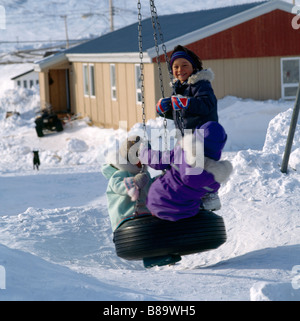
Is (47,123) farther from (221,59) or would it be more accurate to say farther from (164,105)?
(164,105)

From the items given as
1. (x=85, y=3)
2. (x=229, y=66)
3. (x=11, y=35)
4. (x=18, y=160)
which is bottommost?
(x=18, y=160)

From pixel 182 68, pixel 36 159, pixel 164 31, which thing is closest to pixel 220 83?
pixel 164 31

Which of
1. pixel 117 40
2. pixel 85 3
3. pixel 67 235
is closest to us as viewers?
pixel 67 235

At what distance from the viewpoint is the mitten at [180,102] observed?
6.42 meters

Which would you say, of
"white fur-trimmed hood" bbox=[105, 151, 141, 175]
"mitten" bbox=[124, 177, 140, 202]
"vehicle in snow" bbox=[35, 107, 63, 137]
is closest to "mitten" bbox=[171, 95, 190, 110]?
"white fur-trimmed hood" bbox=[105, 151, 141, 175]

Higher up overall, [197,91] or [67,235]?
[197,91]

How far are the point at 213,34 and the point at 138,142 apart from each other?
1431cm

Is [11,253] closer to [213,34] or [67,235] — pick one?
[67,235]

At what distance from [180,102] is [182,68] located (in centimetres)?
60

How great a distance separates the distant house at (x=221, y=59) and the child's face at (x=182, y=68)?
1194 centimetres

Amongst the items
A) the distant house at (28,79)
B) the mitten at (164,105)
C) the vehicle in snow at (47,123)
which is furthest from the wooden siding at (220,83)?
the distant house at (28,79)

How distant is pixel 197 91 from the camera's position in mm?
6758

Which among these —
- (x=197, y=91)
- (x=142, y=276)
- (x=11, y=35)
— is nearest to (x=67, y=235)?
(x=142, y=276)

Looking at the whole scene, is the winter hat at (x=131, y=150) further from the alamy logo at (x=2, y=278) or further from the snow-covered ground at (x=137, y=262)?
the alamy logo at (x=2, y=278)
